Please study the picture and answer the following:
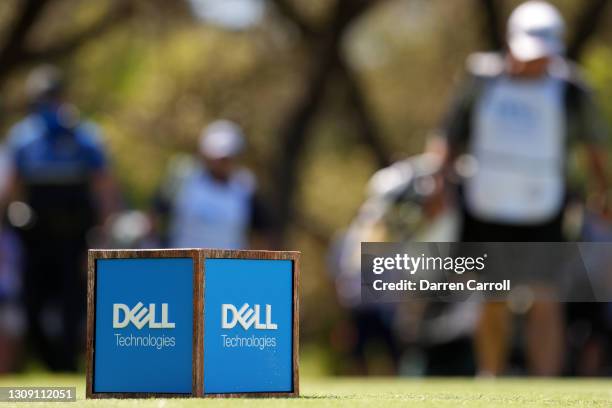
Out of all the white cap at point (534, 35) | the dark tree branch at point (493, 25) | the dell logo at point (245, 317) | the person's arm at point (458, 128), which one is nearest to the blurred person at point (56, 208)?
the person's arm at point (458, 128)

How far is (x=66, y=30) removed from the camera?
64.4 ft

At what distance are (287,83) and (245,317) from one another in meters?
16.0

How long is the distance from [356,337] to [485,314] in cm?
459

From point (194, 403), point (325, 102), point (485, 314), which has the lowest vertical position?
point (194, 403)

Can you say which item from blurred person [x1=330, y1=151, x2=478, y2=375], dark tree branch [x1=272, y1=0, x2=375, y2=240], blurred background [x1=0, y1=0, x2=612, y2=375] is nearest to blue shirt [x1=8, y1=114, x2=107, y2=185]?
blurred person [x1=330, y1=151, x2=478, y2=375]

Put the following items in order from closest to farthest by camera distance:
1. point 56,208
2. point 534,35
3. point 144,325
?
point 144,325, point 534,35, point 56,208

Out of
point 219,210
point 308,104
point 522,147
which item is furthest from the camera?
point 308,104

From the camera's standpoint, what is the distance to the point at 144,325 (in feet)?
16.3

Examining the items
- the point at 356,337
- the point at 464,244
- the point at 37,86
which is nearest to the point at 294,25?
the point at 356,337

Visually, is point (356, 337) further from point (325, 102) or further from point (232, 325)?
point (232, 325)

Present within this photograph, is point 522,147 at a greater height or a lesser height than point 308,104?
lesser

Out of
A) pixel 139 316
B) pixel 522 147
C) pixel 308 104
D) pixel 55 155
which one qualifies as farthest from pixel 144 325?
pixel 308 104

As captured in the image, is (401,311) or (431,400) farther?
(401,311)

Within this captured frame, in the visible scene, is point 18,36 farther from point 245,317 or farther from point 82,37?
point 245,317
